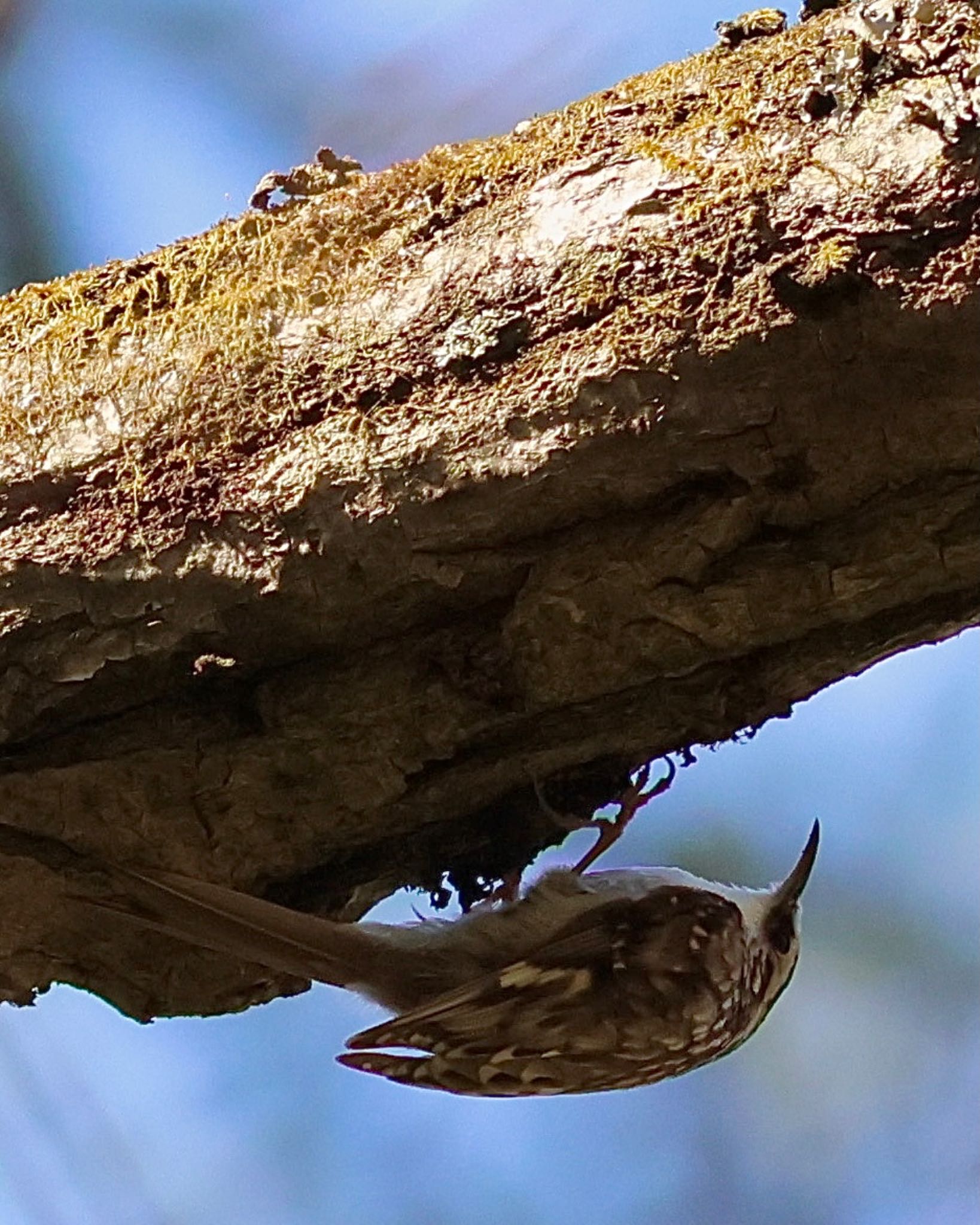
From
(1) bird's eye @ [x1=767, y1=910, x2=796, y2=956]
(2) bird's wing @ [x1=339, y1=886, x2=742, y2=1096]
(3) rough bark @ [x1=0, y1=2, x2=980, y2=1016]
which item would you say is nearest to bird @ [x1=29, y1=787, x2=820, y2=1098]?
(2) bird's wing @ [x1=339, y1=886, x2=742, y2=1096]

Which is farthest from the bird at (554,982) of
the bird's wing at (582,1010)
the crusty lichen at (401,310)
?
the crusty lichen at (401,310)

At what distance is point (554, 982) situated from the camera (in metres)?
1.62

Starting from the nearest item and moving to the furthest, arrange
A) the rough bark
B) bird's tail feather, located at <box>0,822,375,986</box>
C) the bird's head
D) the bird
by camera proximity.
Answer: the rough bark, bird's tail feather, located at <box>0,822,375,986</box>, the bird, the bird's head

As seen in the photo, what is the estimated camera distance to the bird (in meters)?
1.59

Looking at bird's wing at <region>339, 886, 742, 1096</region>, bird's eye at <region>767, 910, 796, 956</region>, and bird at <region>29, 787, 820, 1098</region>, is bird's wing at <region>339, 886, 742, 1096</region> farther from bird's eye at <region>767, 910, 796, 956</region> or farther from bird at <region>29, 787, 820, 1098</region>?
bird's eye at <region>767, 910, 796, 956</region>

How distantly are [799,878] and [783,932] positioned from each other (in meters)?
0.09

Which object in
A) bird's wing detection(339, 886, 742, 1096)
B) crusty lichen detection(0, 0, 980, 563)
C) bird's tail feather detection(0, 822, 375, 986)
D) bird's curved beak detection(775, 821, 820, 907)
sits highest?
crusty lichen detection(0, 0, 980, 563)

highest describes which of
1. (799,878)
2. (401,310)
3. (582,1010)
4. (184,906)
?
(401,310)

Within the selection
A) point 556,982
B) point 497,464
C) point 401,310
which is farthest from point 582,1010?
point 401,310

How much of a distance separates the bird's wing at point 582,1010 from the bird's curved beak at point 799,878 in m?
0.24

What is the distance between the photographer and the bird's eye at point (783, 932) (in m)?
1.92

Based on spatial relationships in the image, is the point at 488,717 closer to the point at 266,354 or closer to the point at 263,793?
the point at 263,793

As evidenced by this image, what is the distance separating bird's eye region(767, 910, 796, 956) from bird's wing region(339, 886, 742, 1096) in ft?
0.61

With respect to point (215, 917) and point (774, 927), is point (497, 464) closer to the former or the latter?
point (215, 917)
